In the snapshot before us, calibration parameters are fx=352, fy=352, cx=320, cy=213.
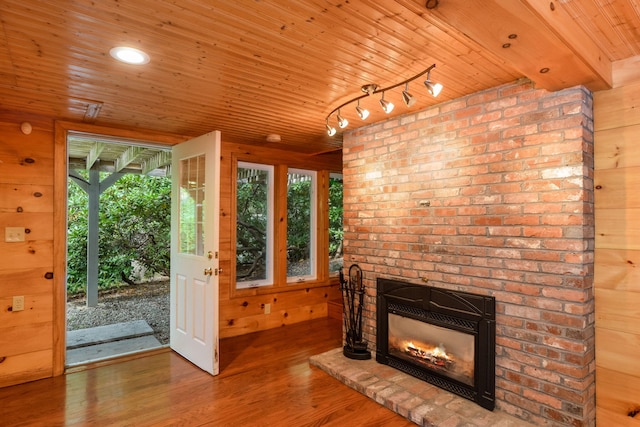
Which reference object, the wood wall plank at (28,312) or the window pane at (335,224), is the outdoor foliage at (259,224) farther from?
the wood wall plank at (28,312)

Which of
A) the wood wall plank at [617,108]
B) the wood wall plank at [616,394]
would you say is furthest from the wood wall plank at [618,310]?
the wood wall plank at [617,108]

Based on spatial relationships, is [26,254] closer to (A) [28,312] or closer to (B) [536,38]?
(A) [28,312]

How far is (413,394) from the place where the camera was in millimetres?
2576

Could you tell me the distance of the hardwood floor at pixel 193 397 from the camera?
2363mm

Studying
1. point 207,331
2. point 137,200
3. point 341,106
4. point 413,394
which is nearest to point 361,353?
point 413,394

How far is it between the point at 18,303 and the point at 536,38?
3922 millimetres

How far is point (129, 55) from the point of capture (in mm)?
1888

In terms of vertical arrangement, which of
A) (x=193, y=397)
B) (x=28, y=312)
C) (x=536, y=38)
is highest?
(x=536, y=38)

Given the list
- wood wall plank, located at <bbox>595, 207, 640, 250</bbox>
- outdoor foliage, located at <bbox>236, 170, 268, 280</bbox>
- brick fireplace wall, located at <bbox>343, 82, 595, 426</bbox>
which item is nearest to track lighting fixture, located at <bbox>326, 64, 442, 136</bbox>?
brick fireplace wall, located at <bbox>343, 82, 595, 426</bbox>

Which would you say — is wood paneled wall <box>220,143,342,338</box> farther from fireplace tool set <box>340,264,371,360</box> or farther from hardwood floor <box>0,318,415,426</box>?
fireplace tool set <box>340,264,371,360</box>

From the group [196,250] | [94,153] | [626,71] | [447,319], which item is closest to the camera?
[626,71]

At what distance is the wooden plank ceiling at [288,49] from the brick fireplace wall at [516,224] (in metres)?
0.22

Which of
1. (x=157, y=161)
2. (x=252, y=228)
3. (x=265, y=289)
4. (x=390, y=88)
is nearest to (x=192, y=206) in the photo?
(x=252, y=228)

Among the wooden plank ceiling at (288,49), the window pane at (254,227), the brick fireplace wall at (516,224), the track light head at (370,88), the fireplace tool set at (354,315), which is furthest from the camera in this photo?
the window pane at (254,227)
